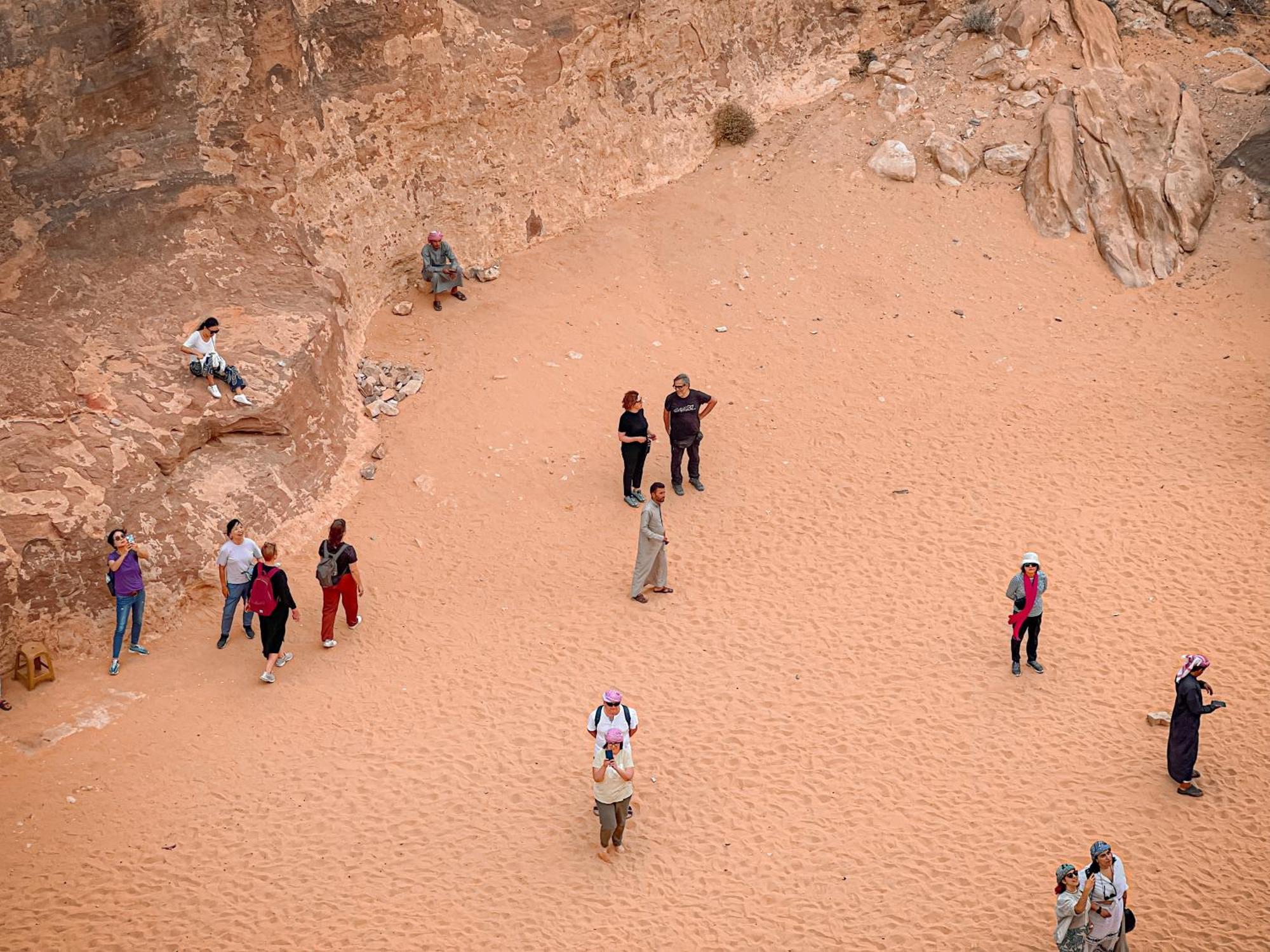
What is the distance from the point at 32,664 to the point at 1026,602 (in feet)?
34.6

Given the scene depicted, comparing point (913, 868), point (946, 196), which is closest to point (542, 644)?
point (913, 868)

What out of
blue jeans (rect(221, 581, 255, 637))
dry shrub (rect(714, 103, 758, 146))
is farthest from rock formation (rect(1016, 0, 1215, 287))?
blue jeans (rect(221, 581, 255, 637))

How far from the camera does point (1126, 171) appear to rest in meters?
19.5

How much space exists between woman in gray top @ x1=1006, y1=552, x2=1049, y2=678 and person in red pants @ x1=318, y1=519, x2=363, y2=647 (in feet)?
23.4

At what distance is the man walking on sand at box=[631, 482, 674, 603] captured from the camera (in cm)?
1328

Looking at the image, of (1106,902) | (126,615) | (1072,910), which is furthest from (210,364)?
(1106,902)

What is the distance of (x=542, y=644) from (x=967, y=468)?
21.1 ft

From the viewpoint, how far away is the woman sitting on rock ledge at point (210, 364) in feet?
47.2

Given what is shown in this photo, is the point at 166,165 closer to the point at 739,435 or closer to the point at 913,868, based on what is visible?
the point at 739,435

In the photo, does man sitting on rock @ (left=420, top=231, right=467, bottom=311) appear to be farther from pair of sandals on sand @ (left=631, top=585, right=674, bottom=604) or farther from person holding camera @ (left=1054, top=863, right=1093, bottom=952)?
person holding camera @ (left=1054, top=863, right=1093, bottom=952)

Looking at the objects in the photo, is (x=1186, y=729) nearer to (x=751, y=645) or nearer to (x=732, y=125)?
(x=751, y=645)

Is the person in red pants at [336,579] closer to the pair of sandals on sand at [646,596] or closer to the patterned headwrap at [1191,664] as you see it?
the pair of sandals on sand at [646,596]

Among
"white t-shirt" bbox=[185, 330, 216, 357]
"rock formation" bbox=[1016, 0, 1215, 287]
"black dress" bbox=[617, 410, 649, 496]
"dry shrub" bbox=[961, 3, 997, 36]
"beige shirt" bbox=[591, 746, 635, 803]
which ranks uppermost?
"dry shrub" bbox=[961, 3, 997, 36]

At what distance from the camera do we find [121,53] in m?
14.8
